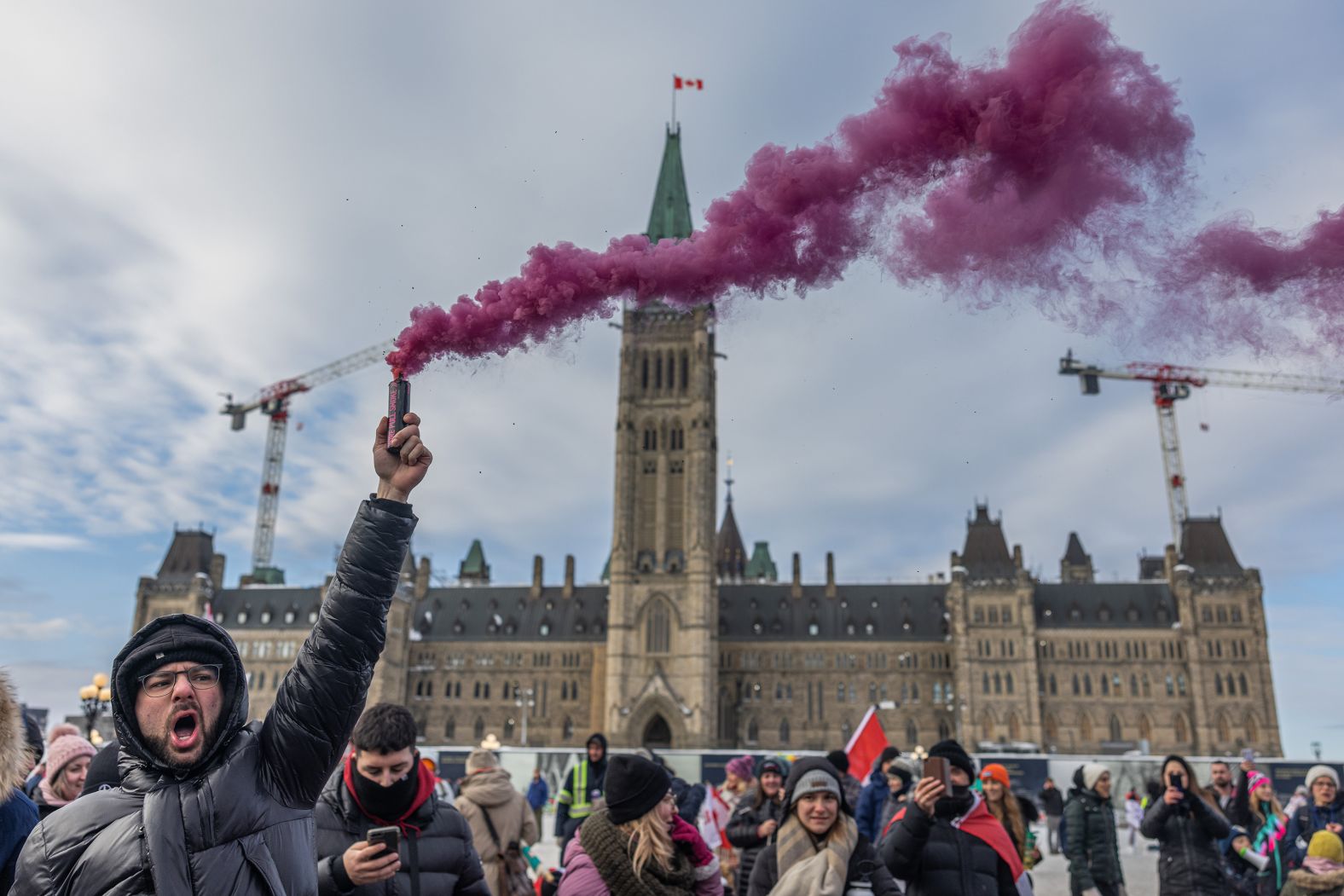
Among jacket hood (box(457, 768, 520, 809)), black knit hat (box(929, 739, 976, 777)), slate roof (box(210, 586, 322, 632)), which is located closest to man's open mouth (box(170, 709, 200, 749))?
jacket hood (box(457, 768, 520, 809))

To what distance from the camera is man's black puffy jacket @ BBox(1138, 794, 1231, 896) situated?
27.2 ft

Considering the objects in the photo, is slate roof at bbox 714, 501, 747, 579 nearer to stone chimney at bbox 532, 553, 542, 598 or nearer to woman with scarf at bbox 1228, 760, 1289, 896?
stone chimney at bbox 532, 553, 542, 598

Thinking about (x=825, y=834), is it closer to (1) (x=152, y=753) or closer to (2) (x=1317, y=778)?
(1) (x=152, y=753)

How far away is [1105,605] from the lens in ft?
258

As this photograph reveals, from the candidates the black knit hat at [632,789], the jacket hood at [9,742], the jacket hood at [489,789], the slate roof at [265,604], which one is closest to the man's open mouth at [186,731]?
the jacket hood at [9,742]

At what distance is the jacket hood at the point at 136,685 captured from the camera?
2725 millimetres

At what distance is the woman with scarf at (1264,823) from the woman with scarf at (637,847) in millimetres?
6604

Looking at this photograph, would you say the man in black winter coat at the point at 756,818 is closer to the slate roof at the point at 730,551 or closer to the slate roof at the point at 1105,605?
the slate roof at the point at 1105,605

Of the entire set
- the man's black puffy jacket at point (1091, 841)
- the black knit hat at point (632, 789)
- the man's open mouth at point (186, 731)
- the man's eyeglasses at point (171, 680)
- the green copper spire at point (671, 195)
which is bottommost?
the man's black puffy jacket at point (1091, 841)

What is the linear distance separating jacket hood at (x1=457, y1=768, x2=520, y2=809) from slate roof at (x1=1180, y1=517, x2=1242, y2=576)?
266 ft

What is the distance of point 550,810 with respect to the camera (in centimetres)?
3212

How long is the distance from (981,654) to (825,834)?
243 feet

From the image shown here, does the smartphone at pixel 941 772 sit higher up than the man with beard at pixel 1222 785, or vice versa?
the smartphone at pixel 941 772

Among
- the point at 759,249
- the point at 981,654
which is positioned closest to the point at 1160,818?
the point at 759,249
